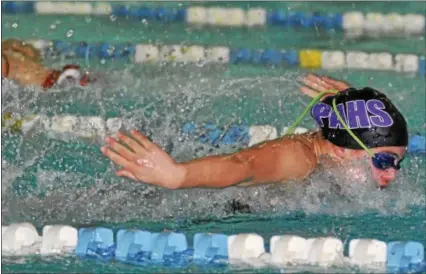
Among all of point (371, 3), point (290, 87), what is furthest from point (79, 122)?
point (371, 3)

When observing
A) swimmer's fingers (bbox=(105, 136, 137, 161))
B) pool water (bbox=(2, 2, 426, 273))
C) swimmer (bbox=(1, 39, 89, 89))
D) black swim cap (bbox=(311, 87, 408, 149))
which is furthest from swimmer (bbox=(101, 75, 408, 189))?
swimmer (bbox=(1, 39, 89, 89))

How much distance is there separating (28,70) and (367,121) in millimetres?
1393

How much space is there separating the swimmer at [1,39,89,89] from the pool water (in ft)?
0.13

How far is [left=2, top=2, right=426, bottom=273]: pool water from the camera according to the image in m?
3.15

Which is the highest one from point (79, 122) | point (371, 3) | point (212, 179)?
point (371, 3)

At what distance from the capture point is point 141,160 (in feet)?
8.38

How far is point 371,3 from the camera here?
488cm

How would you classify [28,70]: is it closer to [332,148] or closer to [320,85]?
[320,85]

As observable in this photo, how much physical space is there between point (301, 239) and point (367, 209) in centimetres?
37

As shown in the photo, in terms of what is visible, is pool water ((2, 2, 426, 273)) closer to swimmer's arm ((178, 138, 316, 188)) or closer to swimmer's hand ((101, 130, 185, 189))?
swimmer's arm ((178, 138, 316, 188))

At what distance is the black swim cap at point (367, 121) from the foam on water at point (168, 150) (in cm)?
14

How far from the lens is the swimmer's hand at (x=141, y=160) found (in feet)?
8.36

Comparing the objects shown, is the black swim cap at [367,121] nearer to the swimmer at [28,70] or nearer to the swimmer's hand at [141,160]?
the swimmer's hand at [141,160]

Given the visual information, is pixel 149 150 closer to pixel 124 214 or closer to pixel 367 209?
pixel 124 214
